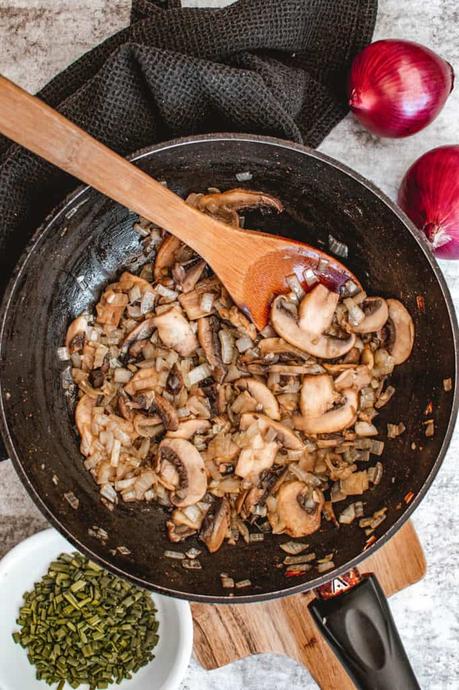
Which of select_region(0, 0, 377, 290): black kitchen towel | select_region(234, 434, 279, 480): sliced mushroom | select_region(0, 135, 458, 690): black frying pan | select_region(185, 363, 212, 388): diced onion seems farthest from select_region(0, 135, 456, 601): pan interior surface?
select_region(185, 363, 212, 388): diced onion

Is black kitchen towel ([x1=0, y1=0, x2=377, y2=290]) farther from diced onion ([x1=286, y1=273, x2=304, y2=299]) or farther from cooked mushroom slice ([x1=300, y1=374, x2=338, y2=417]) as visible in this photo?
cooked mushroom slice ([x1=300, y1=374, x2=338, y2=417])

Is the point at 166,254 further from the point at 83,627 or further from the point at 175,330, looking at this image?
the point at 83,627

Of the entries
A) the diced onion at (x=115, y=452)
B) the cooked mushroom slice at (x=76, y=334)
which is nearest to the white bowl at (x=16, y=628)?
the diced onion at (x=115, y=452)

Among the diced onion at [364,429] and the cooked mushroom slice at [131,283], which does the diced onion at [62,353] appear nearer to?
the cooked mushroom slice at [131,283]

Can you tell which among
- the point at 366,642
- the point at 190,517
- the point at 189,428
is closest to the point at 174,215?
the point at 189,428

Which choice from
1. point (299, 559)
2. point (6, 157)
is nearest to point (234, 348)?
point (299, 559)

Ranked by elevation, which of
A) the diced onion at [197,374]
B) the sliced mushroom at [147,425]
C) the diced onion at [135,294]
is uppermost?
the diced onion at [135,294]

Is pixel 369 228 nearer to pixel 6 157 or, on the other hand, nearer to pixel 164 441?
pixel 164 441
